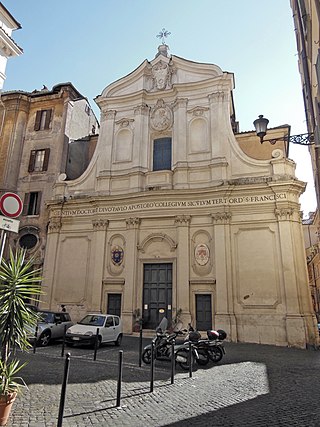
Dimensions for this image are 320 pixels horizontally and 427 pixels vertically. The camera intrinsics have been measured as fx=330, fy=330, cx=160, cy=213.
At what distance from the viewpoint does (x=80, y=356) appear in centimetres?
997

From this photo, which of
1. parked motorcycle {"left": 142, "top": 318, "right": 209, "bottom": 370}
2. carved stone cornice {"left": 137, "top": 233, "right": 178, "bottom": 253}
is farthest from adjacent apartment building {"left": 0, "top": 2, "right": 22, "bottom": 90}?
carved stone cornice {"left": 137, "top": 233, "right": 178, "bottom": 253}

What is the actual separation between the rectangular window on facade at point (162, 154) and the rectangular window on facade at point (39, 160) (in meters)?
6.76

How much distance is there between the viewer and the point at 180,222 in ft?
56.9

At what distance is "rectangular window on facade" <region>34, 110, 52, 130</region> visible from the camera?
21.2 metres

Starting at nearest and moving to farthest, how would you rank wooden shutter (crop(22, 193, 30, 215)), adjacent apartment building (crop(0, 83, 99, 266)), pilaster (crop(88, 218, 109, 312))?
pilaster (crop(88, 218, 109, 312)) < adjacent apartment building (crop(0, 83, 99, 266)) < wooden shutter (crop(22, 193, 30, 215))

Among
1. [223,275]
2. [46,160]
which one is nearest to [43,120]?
[46,160]

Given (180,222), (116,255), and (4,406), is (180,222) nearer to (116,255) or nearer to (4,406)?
(116,255)

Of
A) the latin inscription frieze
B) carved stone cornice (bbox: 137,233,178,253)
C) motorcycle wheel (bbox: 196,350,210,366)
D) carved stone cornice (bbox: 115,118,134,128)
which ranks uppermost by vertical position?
carved stone cornice (bbox: 115,118,134,128)

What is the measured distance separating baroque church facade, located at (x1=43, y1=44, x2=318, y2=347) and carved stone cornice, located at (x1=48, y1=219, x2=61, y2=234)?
0.11 metres

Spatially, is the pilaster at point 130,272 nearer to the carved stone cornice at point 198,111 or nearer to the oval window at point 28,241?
the oval window at point 28,241

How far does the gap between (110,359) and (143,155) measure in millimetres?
12669

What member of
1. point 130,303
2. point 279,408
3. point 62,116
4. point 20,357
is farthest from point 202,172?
point 279,408

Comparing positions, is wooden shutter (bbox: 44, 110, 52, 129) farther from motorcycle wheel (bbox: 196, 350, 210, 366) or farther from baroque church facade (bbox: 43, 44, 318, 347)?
motorcycle wheel (bbox: 196, 350, 210, 366)

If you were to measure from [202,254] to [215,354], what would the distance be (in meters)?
7.55
